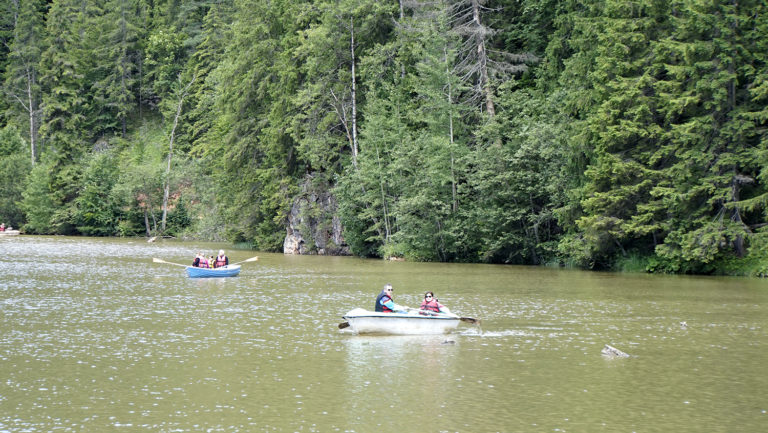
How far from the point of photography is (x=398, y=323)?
67.7ft

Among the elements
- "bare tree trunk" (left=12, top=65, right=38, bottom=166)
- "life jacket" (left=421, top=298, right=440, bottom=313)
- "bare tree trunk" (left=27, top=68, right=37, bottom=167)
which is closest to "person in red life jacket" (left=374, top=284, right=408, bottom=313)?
"life jacket" (left=421, top=298, right=440, bottom=313)

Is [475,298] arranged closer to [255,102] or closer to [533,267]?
[533,267]

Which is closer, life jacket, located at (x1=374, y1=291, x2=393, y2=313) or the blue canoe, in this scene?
life jacket, located at (x1=374, y1=291, x2=393, y2=313)

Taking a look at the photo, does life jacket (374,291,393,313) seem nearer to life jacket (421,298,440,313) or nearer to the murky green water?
the murky green water

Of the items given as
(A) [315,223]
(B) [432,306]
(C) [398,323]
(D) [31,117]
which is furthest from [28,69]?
(C) [398,323]

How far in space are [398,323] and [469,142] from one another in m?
31.4

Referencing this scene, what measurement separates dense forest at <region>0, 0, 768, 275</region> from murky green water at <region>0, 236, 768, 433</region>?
6559 mm

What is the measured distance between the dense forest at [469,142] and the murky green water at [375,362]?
6559mm

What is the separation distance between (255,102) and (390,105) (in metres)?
16.6

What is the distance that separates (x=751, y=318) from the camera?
74.7 ft

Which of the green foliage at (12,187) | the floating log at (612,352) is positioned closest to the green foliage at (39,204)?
the green foliage at (12,187)

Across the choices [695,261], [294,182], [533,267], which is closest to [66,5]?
[294,182]

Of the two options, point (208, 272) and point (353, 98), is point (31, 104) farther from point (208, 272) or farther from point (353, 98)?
point (208, 272)

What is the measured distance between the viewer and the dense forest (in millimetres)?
35250
